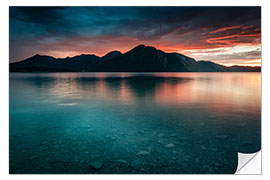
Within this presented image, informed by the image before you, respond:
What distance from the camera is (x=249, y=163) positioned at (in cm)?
391

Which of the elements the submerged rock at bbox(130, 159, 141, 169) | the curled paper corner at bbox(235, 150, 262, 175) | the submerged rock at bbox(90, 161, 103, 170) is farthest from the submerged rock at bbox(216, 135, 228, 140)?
the submerged rock at bbox(90, 161, 103, 170)

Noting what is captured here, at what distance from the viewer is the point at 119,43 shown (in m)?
12.5

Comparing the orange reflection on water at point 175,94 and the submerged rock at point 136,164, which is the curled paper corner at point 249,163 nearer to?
the submerged rock at point 136,164

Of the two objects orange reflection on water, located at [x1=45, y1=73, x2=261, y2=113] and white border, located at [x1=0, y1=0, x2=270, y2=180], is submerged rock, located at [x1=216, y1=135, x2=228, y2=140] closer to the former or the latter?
white border, located at [x1=0, y1=0, x2=270, y2=180]

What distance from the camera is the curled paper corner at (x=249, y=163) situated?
3623 mm

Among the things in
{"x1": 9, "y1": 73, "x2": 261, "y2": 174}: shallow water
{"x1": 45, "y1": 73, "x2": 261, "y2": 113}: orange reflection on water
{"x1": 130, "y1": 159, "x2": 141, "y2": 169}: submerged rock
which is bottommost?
{"x1": 130, "y1": 159, "x2": 141, "y2": 169}: submerged rock

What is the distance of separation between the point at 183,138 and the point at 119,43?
33.7 feet

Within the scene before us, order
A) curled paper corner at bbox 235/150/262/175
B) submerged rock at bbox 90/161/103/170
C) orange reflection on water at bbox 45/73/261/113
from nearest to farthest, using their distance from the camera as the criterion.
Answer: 1. submerged rock at bbox 90/161/103/170
2. curled paper corner at bbox 235/150/262/175
3. orange reflection on water at bbox 45/73/261/113

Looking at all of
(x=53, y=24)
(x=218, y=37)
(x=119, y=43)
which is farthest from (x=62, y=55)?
(x=218, y=37)

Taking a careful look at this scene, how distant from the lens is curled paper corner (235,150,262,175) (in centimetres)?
362

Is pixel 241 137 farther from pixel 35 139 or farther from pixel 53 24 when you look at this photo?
pixel 53 24

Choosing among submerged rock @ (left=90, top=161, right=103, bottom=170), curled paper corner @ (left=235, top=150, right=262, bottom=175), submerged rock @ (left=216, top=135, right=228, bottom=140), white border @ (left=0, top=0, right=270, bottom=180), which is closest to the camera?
submerged rock @ (left=90, top=161, right=103, bottom=170)
